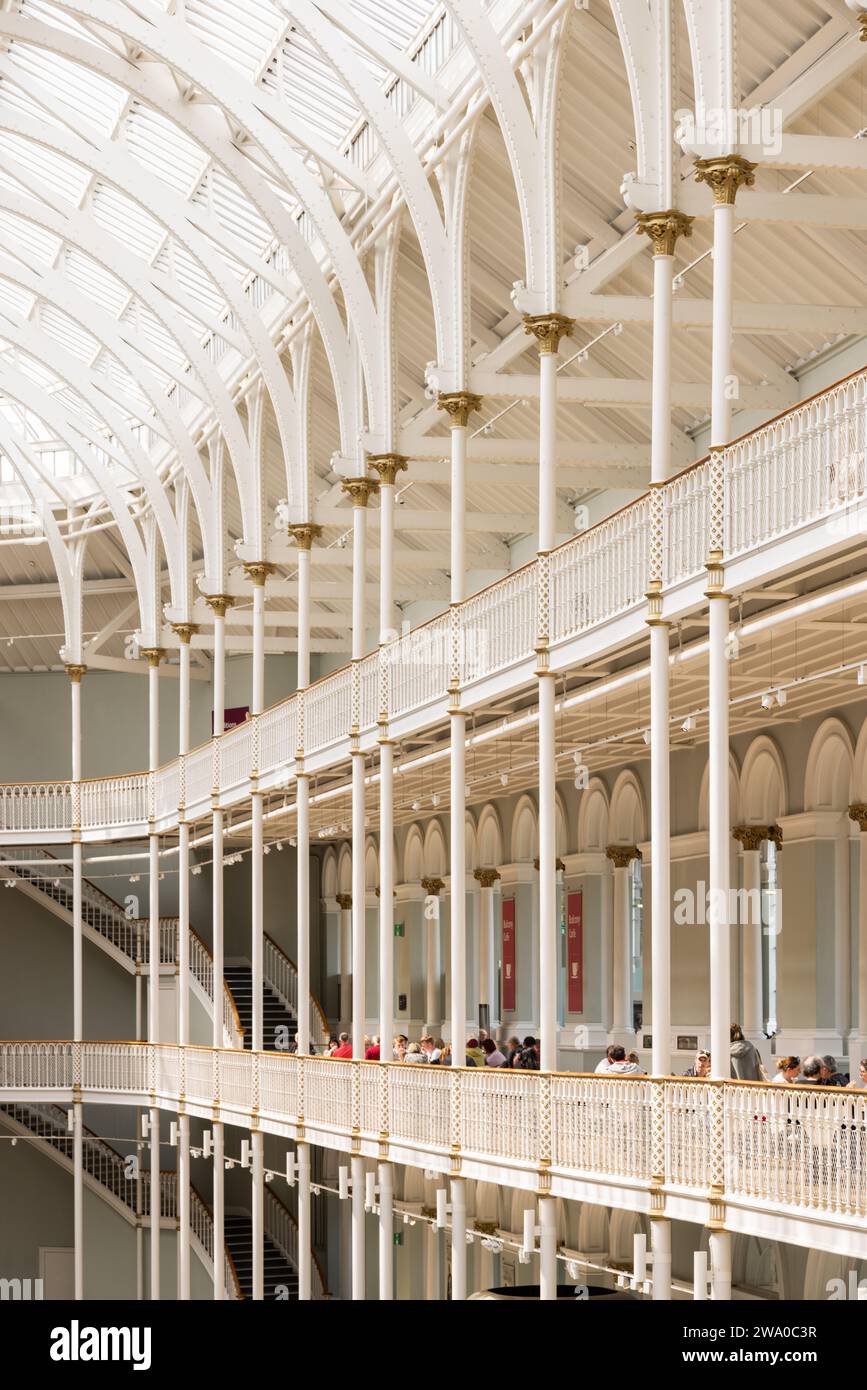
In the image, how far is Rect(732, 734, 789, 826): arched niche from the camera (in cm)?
2709

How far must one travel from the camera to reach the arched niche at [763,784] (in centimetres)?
2709

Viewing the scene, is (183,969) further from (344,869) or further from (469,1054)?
(344,869)

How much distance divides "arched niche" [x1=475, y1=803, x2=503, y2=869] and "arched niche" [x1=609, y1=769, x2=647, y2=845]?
5724 millimetres

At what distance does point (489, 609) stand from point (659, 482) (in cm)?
541

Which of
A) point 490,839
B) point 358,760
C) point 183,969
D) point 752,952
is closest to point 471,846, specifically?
point 490,839

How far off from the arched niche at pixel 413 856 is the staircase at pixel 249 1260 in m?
8.41

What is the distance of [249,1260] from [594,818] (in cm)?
1556

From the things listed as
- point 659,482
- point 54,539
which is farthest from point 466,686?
point 54,539

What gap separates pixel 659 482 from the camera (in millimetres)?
18172

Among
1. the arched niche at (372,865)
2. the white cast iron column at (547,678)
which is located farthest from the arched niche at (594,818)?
the arched niche at (372,865)

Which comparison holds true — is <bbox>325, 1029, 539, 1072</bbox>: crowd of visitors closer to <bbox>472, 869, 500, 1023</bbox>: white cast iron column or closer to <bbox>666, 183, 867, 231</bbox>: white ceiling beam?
<bbox>472, 869, 500, 1023</bbox>: white cast iron column

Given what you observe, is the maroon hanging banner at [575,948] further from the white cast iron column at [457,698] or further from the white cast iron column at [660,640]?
the white cast iron column at [660,640]

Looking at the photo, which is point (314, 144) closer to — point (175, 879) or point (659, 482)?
point (659, 482)

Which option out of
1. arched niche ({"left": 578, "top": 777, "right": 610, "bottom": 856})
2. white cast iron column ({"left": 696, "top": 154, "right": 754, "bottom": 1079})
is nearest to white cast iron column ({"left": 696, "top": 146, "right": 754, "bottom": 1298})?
white cast iron column ({"left": 696, "top": 154, "right": 754, "bottom": 1079})
